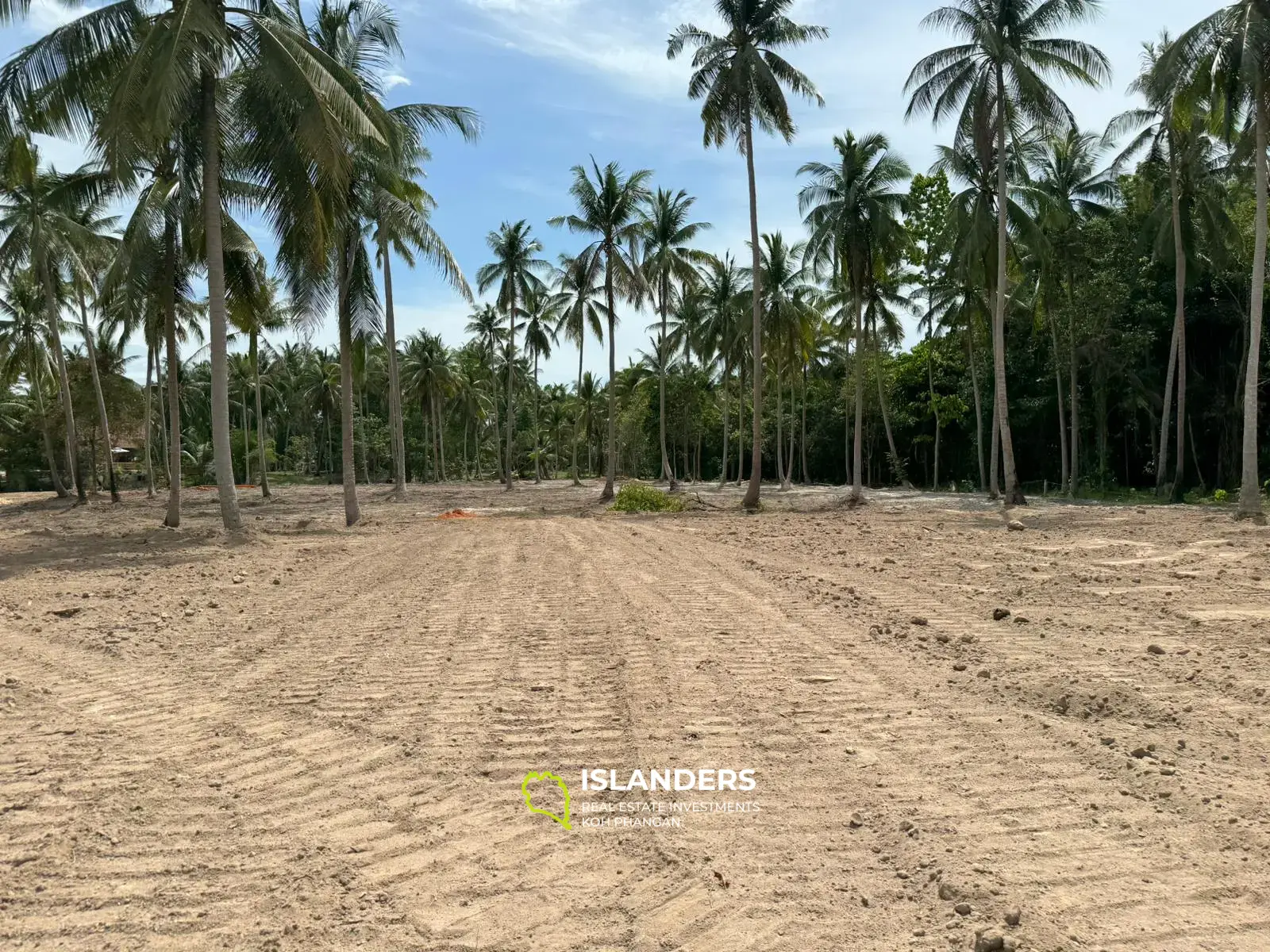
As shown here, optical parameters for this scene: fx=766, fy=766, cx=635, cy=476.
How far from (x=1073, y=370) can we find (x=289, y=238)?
2552 cm

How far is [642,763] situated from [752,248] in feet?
65.7

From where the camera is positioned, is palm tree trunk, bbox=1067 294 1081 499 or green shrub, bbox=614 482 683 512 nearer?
green shrub, bbox=614 482 683 512

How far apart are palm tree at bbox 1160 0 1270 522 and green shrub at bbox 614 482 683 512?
43.6ft

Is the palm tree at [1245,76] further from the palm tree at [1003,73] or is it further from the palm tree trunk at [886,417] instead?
the palm tree trunk at [886,417]

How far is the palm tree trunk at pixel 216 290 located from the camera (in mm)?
13266

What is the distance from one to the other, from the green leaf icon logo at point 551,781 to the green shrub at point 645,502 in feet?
61.7

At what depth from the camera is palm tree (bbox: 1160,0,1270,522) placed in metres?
15.7

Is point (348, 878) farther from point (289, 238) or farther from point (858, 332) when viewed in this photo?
point (858, 332)

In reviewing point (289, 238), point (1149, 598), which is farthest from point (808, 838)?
point (289, 238)

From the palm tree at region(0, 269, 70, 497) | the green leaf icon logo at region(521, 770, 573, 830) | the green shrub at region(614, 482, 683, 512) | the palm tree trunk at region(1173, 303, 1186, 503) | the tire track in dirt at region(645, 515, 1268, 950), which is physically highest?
the palm tree at region(0, 269, 70, 497)

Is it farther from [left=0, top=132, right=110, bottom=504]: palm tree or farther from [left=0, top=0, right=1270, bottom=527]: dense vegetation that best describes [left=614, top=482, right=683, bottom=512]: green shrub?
[left=0, top=132, right=110, bottom=504]: palm tree

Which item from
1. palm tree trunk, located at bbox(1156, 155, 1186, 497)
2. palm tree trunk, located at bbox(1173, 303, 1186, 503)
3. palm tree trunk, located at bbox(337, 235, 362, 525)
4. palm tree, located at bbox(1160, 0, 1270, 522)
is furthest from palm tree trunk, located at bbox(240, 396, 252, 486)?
palm tree, located at bbox(1160, 0, 1270, 522)

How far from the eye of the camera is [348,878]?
9.00 ft

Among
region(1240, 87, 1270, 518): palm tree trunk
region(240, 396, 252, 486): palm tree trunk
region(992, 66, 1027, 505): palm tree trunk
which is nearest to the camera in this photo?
region(1240, 87, 1270, 518): palm tree trunk
